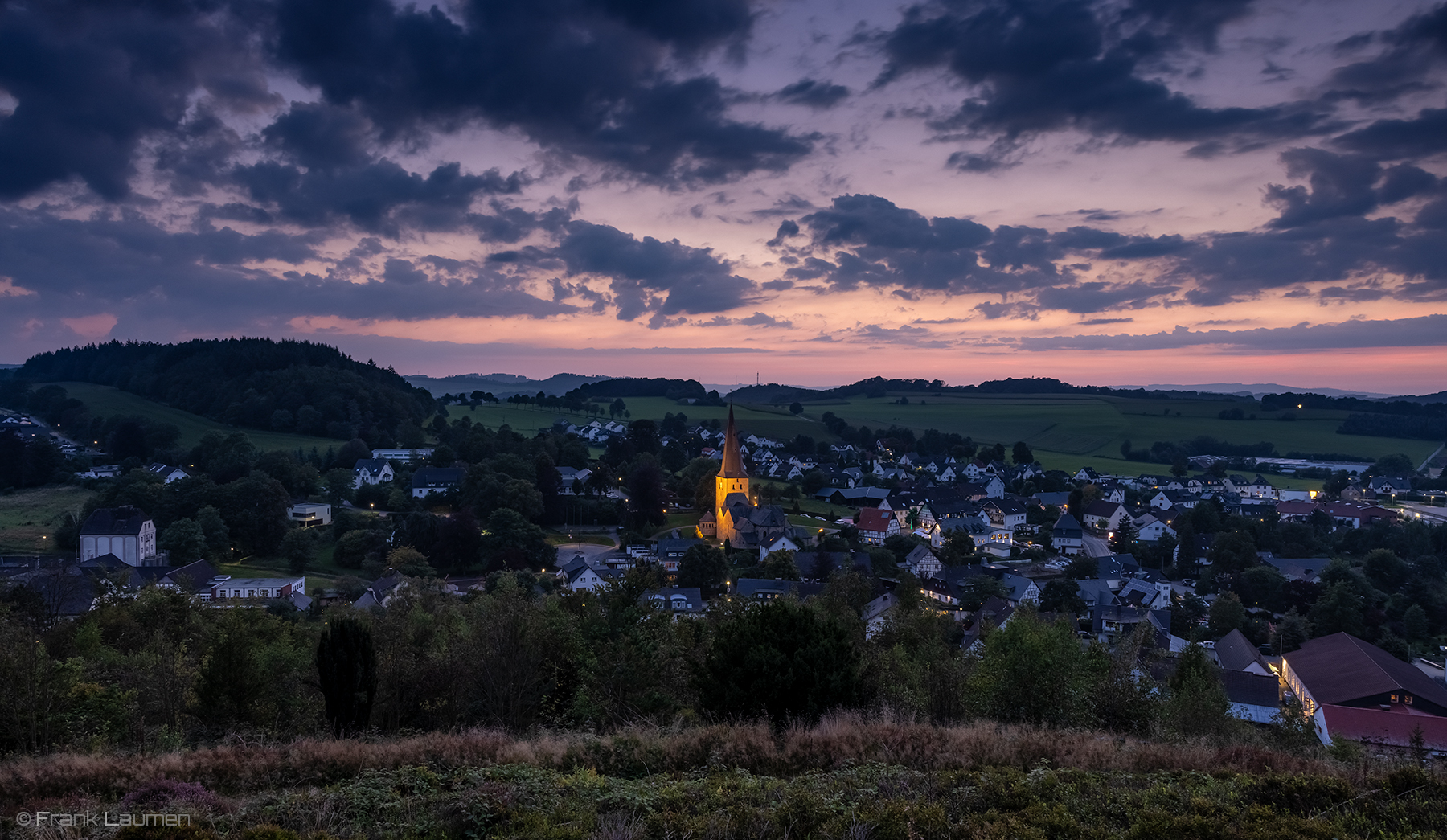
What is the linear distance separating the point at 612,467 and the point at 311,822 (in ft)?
248

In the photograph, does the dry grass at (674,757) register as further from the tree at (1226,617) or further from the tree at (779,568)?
the tree at (779,568)

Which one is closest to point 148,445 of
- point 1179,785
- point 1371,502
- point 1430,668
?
point 1179,785

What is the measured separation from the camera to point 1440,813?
668 centimetres

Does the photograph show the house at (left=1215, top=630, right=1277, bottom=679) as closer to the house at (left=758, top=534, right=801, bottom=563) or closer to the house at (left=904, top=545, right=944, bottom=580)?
the house at (left=904, top=545, right=944, bottom=580)

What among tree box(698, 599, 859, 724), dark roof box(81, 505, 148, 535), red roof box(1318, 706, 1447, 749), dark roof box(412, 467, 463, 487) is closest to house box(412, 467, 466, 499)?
dark roof box(412, 467, 463, 487)

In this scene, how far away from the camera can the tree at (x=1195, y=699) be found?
576 inches

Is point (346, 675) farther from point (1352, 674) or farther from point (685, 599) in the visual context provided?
point (1352, 674)

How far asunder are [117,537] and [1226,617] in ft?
216

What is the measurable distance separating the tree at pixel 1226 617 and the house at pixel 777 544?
2572 cm

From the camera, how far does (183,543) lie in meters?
47.3

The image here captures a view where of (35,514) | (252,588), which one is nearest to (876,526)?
(252,588)

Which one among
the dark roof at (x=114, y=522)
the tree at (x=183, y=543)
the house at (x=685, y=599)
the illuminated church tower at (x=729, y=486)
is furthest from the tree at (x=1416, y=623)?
the dark roof at (x=114, y=522)

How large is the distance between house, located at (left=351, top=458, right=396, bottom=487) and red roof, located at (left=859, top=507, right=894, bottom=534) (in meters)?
46.4

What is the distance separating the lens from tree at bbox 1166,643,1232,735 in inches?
576
